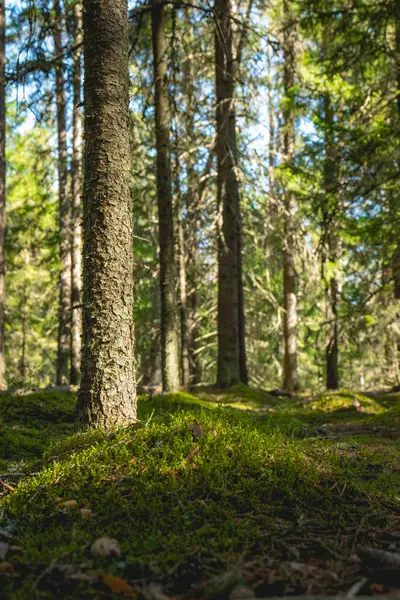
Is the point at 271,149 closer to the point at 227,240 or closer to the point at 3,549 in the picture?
the point at 227,240

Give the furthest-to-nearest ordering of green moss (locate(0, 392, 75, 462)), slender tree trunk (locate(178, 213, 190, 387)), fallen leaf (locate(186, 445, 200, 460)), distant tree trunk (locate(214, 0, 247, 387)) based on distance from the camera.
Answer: slender tree trunk (locate(178, 213, 190, 387)) → distant tree trunk (locate(214, 0, 247, 387)) → green moss (locate(0, 392, 75, 462)) → fallen leaf (locate(186, 445, 200, 460))

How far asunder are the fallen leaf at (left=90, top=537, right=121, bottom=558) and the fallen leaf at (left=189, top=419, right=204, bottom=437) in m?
1.08

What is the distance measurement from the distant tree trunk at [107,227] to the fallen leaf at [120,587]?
5.35ft

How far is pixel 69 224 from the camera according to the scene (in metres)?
14.7

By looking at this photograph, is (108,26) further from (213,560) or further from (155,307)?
(155,307)

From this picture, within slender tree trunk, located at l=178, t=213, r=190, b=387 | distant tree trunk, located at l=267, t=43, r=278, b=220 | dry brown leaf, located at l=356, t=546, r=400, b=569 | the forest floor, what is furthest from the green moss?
slender tree trunk, located at l=178, t=213, r=190, b=387

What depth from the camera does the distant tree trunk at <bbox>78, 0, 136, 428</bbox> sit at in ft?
11.1

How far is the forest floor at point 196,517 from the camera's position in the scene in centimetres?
176

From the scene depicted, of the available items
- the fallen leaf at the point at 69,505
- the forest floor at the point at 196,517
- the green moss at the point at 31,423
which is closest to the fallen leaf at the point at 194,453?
the forest floor at the point at 196,517

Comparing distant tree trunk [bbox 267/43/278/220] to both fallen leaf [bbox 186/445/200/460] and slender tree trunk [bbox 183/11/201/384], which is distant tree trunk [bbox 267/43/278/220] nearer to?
slender tree trunk [bbox 183/11/201/384]

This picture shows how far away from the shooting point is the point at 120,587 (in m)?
1.69

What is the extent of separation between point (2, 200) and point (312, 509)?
35.3ft

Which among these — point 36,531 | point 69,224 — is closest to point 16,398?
point 36,531

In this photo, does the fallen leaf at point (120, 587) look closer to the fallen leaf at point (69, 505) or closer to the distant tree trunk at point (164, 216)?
the fallen leaf at point (69, 505)
